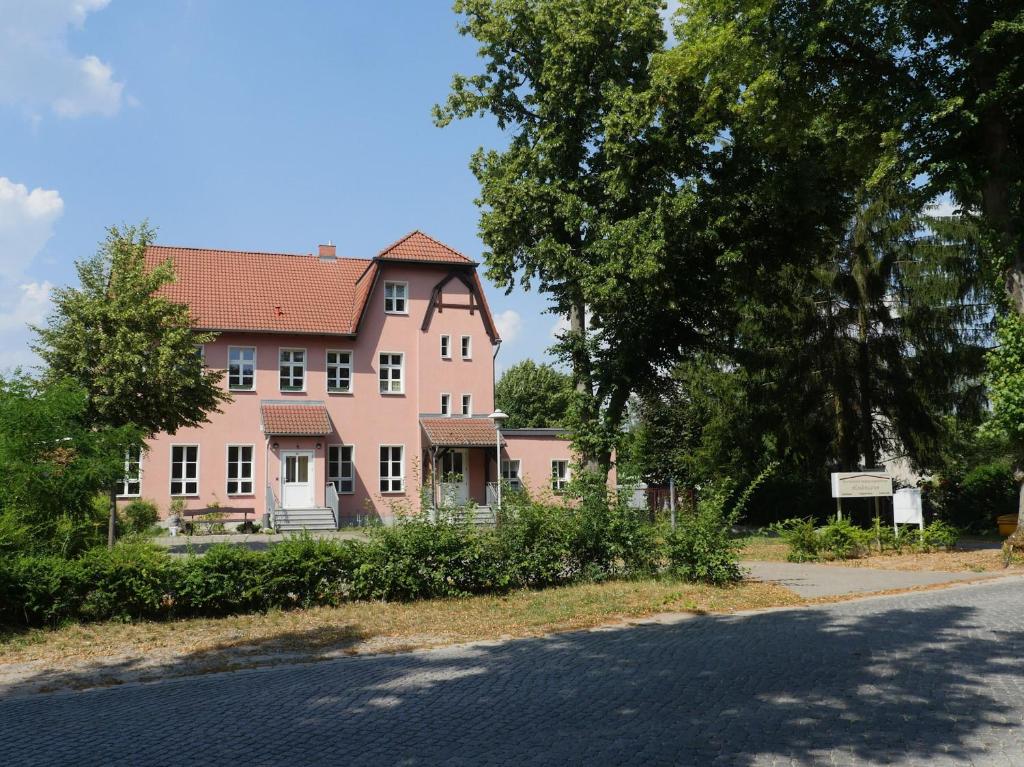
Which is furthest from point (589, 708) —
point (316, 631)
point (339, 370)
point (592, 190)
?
point (339, 370)

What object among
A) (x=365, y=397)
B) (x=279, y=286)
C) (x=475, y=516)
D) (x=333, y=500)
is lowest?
(x=333, y=500)

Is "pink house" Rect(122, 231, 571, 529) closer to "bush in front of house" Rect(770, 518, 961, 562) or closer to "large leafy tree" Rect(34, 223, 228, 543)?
"large leafy tree" Rect(34, 223, 228, 543)

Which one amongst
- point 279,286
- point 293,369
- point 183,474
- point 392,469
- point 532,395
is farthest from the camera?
point 532,395

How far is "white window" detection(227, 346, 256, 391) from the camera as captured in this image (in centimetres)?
3244

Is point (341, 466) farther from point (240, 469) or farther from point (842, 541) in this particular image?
point (842, 541)

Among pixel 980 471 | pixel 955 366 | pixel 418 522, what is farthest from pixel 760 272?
pixel 418 522

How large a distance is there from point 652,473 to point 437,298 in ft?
52.4

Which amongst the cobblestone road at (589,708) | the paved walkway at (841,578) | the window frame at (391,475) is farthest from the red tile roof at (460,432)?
the cobblestone road at (589,708)

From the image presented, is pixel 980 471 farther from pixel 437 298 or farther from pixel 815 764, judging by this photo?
pixel 815 764

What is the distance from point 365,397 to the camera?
34.0 metres

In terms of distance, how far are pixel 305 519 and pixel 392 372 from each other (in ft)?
24.0

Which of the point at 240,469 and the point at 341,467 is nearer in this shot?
the point at 240,469

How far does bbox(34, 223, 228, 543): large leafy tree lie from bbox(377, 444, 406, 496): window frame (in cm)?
1381

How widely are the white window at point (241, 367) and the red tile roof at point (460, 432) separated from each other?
688 centimetres
